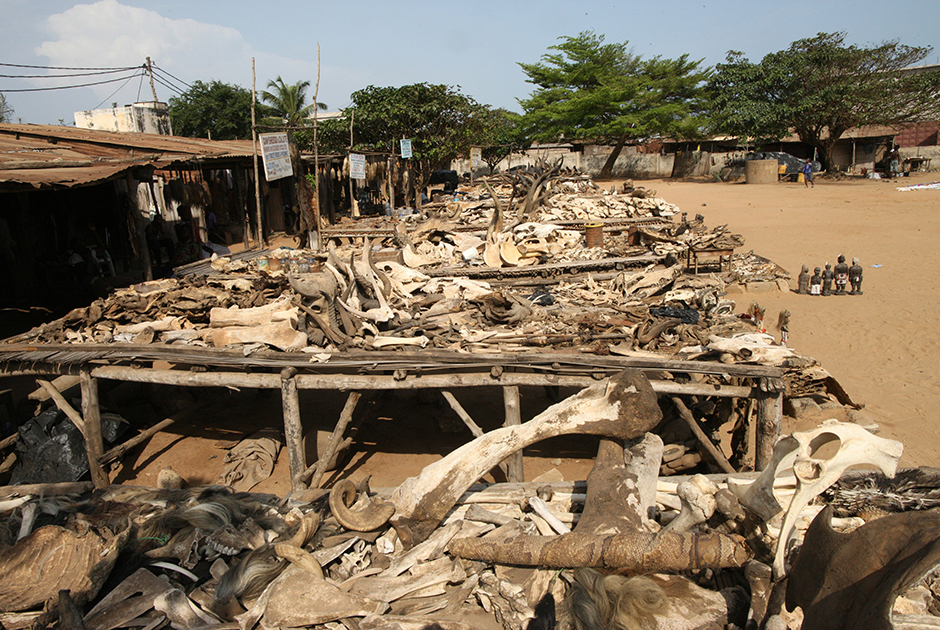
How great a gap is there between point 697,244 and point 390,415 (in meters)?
8.41

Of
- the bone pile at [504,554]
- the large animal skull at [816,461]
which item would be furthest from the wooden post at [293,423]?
the large animal skull at [816,461]

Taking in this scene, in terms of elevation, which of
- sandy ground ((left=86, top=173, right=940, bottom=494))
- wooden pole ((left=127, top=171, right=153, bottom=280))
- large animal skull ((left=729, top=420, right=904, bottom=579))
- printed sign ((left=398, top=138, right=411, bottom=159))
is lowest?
sandy ground ((left=86, top=173, right=940, bottom=494))

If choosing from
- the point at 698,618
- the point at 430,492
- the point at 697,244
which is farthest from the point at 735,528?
the point at 697,244

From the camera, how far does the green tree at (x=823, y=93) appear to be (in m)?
27.6

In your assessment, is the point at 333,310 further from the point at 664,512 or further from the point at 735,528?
the point at 735,528

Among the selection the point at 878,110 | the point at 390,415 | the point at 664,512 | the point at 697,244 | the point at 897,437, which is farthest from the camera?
the point at 878,110

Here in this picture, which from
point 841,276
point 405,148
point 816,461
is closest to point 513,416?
point 816,461

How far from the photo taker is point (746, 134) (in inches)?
1248

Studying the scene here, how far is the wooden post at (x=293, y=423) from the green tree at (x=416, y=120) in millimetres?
18744

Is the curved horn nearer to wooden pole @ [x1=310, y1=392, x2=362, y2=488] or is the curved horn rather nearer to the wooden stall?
the wooden stall

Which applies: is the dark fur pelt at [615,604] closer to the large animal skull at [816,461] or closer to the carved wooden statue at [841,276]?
the large animal skull at [816,461]

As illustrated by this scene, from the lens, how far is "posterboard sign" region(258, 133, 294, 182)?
12.3 meters

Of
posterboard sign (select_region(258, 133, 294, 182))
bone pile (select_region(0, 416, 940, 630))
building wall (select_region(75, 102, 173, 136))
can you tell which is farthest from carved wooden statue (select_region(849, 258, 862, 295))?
building wall (select_region(75, 102, 173, 136))

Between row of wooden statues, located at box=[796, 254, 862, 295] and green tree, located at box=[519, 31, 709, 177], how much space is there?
78.2 ft
